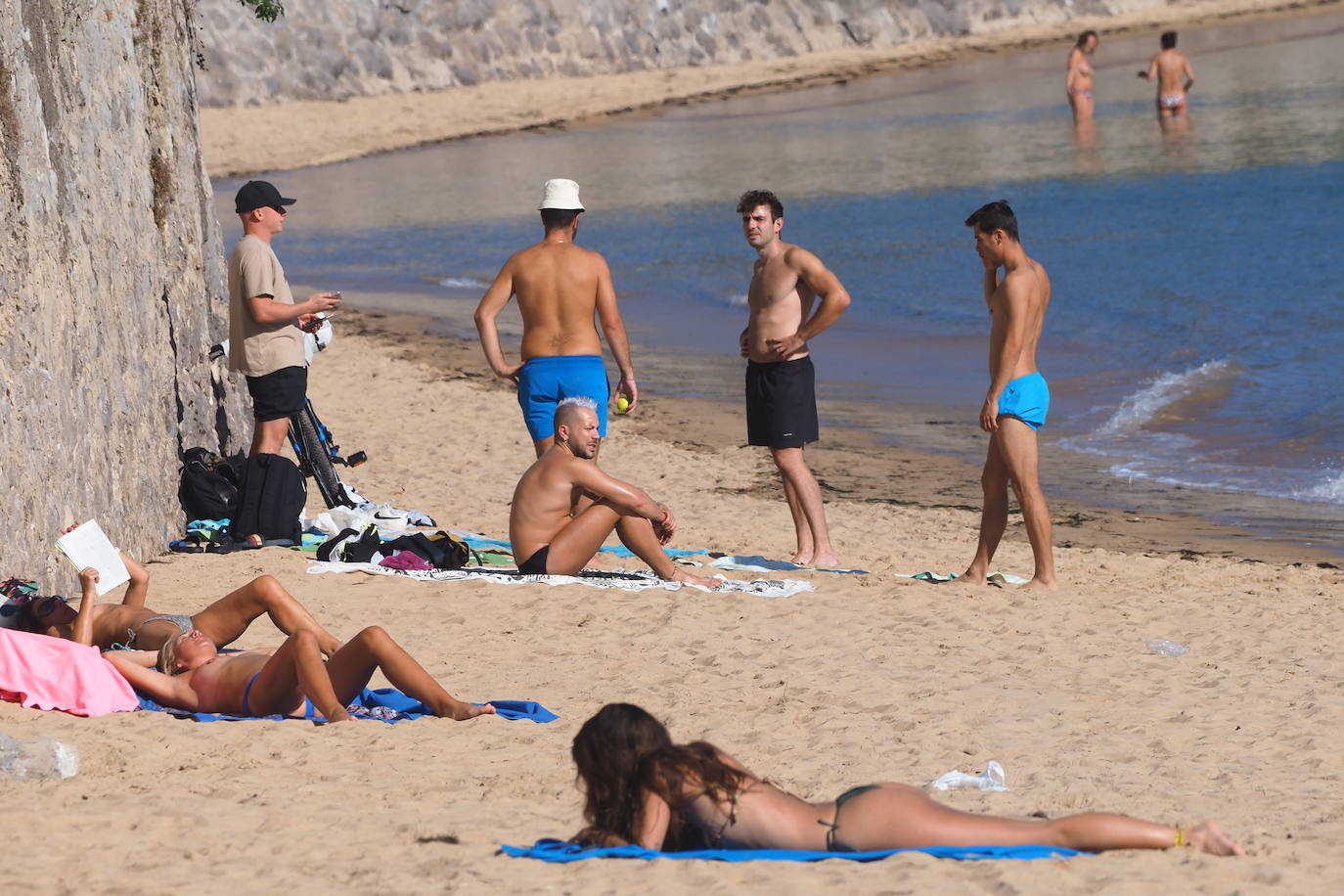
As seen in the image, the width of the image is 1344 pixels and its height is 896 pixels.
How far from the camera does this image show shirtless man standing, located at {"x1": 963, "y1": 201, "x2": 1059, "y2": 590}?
22.9 feet

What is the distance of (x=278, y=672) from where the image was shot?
5.29 metres

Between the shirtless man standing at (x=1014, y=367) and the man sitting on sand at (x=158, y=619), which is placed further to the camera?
the shirtless man standing at (x=1014, y=367)

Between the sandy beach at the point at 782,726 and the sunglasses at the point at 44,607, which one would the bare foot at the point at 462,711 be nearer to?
the sandy beach at the point at 782,726

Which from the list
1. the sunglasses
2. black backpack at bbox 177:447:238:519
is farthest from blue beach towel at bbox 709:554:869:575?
the sunglasses

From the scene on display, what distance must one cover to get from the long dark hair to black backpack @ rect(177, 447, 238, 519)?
4736 millimetres

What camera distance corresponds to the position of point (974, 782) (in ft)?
15.8

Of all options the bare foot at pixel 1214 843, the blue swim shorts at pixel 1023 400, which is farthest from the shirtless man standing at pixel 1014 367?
the bare foot at pixel 1214 843

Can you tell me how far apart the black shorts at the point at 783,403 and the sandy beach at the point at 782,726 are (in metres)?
0.70

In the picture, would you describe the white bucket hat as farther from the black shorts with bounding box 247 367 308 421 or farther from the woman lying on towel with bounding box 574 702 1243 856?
the woman lying on towel with bounding box 574 702 1243 856

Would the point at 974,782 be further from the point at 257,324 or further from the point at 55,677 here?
the point at 257,324

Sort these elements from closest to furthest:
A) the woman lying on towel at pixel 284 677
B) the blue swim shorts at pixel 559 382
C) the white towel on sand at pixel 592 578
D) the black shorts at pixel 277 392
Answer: the woman lying on towel at pixel 284 677 < the white towel on sand at pixel 592 578 < the blue swim shorts at pixel 559 382 < the black shorts at pixel 277 392

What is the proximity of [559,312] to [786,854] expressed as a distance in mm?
3904

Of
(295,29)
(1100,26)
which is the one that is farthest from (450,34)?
(1100,26)

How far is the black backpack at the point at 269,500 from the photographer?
7898mm
